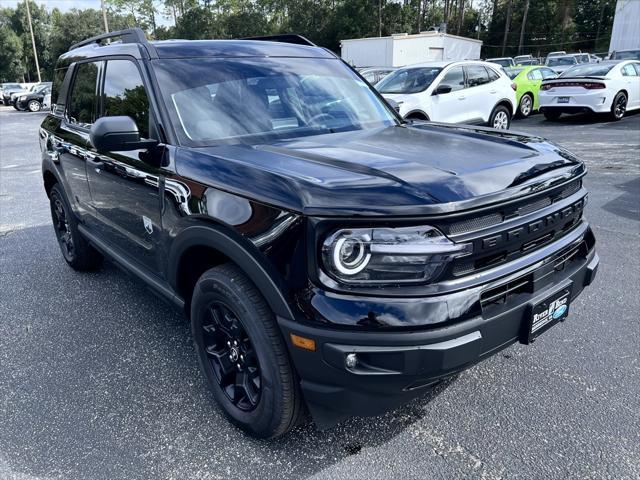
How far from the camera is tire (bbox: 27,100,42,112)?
2972cm

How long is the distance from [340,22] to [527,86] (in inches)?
1828

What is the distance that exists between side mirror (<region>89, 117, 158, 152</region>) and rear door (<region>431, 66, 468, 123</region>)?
26.1ft

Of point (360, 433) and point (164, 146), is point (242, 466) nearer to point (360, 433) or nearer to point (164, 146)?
point (360, 433)

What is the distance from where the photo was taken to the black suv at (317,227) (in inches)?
72.6

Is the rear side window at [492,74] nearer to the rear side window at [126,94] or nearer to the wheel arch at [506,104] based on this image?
the wheel arch at [506,104]

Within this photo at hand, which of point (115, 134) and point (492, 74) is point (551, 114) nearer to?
point (492, 74)

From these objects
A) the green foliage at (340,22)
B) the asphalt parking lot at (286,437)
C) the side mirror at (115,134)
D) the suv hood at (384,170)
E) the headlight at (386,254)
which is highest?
the green foliage at (340,22)

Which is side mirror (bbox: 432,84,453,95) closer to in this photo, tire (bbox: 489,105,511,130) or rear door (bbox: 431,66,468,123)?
rear door (bbox: 431,66,468,123)

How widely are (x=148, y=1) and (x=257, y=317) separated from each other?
8426 cm

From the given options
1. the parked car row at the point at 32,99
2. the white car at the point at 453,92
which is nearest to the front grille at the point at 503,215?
the white car at the point at 453,92

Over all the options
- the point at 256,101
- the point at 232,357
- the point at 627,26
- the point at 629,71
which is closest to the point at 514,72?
the point at 629,71

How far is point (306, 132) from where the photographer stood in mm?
2891

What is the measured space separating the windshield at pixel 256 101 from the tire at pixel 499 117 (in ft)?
27.5

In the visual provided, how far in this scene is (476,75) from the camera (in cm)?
1062
